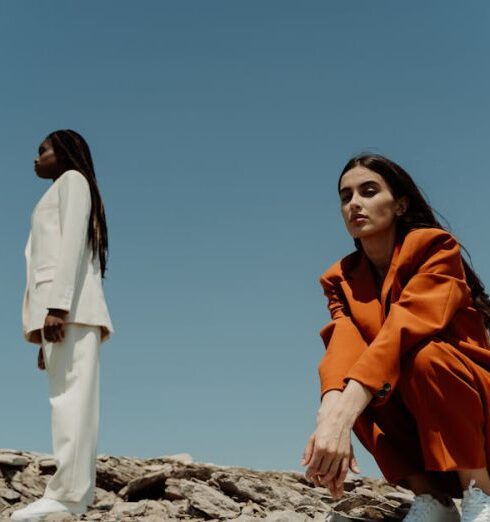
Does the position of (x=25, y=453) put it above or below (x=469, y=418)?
below

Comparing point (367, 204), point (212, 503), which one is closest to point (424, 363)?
point (367, 204)

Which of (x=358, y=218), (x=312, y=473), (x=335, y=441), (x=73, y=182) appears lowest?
(x=312, y=473)

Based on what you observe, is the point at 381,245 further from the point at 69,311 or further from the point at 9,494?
the point at 9,494

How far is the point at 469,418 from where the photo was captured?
282cm

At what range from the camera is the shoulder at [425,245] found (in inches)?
122

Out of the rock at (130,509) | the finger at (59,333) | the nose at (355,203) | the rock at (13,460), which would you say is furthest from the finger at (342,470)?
the rock at (13,460)

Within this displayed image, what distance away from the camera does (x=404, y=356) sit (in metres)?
2.90

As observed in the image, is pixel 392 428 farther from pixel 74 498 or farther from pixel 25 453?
pixel 25 453

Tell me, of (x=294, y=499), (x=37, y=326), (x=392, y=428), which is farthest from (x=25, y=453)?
(x=392, y=428)

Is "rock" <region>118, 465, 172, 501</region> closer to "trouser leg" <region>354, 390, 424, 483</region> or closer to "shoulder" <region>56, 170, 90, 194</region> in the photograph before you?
"shoulder" <region>56, 170, 90, 194</region>

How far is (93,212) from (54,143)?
2.04ft

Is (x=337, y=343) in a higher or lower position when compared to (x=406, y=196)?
lower

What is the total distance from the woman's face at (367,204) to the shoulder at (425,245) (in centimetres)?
17

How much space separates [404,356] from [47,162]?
356cm
